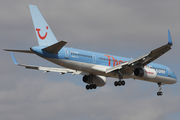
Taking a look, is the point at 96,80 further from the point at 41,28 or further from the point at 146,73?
the point at 41,28

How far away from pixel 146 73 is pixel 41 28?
1365 cm

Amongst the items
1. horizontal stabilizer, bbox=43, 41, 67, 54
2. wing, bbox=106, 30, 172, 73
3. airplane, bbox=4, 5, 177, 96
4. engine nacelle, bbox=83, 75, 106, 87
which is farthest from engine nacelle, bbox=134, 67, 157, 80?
horizontal stabilizer, bbox=43, 41, 67, 54

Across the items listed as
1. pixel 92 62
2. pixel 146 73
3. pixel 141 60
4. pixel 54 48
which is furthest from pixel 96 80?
pixel 54 48

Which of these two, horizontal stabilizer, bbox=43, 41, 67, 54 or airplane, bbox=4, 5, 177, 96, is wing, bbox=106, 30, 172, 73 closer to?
airplane, bbox=4, 5, 177, 96

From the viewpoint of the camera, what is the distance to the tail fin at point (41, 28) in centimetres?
3516

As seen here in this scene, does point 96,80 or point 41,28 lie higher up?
point 41,28

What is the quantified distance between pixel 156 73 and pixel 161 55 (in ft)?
16.3

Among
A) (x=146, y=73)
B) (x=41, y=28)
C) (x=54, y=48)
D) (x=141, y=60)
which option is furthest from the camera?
(x=146, y=73)

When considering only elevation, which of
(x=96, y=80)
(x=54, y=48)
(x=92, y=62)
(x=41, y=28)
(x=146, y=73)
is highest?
(x=41, y=28)

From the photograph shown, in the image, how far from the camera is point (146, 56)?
121 ft

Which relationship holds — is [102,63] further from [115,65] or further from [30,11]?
[30,11]

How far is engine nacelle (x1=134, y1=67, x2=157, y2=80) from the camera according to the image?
128ft

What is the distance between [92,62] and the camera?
1484 inches

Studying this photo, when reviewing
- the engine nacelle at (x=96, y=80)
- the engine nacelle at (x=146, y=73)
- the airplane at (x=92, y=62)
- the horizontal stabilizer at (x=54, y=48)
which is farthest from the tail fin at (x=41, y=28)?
the engine nacelle at (x=146, y=73)
